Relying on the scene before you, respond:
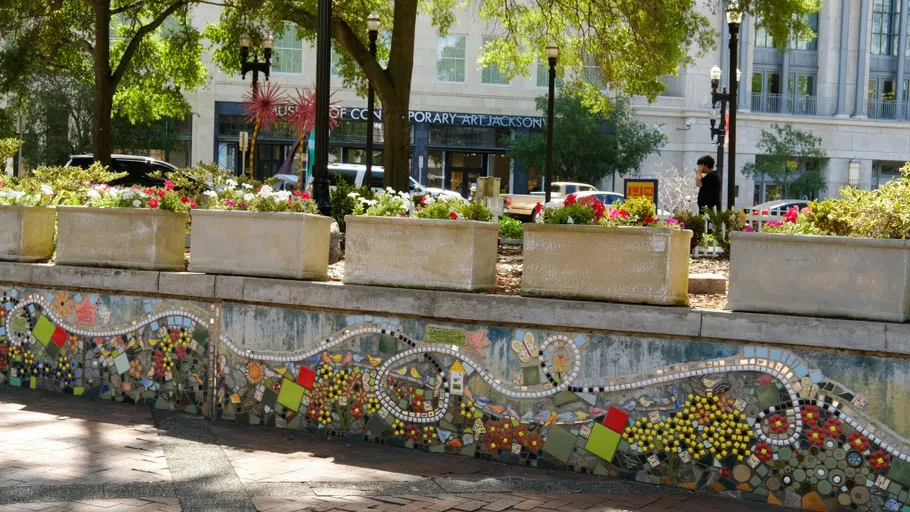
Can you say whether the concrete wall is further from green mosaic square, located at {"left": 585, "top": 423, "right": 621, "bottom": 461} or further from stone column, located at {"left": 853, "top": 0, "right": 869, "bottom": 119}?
stone column, located at {"left": 853, "top": 0, "right": 869, "bottom": 119}

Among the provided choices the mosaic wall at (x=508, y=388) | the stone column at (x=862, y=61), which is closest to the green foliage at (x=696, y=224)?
the mosaic wall at (x=508, y=388)

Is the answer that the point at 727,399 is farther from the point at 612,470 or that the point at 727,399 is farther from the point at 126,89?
the point at 126,89

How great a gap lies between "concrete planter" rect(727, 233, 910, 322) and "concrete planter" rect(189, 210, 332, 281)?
311cm

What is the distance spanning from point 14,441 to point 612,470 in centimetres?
388

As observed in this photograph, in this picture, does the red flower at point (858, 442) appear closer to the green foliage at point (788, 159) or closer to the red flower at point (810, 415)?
the red flower at point (810, 415)

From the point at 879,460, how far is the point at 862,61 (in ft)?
163

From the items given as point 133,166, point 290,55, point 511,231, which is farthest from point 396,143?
A: point 290,55

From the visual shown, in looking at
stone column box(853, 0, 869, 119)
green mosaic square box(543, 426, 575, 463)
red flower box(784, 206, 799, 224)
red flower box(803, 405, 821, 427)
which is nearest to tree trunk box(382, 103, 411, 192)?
red flower box(784, 206, 799, 224)

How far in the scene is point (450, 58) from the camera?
47.6 metres

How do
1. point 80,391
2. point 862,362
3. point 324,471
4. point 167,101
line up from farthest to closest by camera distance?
point 167,101 → point 80,391 → point 324,471 → point 862,362

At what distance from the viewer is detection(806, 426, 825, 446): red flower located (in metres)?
6.70

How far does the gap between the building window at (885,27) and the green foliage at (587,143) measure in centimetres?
1360

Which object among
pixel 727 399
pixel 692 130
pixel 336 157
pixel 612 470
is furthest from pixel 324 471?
pixel 692 130

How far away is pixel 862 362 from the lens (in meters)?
6.55
